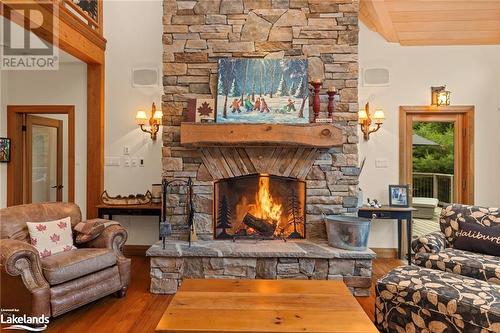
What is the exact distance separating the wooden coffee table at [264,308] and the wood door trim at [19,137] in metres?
3.11

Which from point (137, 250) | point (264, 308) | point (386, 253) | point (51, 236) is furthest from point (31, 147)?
point (386, 253)

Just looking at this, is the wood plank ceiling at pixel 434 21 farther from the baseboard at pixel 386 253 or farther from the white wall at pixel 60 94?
the white wall at pixel 60 94

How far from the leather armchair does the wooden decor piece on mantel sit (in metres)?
1.19

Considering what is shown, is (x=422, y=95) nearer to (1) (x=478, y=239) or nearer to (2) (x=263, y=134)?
(1) (x=478, y=239)

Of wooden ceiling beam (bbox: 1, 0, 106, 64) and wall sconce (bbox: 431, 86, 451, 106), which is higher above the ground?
wooden ceiling beam (bbox: 1, 0, 106, 64)

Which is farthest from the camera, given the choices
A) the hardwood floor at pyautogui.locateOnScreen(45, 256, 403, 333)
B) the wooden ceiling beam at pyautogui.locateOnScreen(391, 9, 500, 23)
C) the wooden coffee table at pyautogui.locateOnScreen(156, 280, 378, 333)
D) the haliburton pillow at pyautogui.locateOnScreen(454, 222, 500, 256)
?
the wooden ceiling beam at pyautogui.locateOnScreen(391, 9, 500, 23)

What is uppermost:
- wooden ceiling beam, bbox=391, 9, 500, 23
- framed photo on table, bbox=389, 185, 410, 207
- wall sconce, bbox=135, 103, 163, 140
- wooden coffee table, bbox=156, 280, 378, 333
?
wooden ceiling beam, bbox=391, 9, 500, 23

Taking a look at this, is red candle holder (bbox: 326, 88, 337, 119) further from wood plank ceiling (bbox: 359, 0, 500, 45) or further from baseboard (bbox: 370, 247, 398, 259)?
baseboard (bbox: 370, 247, 398, 259)

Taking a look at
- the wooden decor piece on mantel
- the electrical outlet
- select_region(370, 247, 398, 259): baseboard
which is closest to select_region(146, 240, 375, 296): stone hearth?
the wooden decor piece on mantel

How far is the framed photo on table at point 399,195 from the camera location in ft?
14.1

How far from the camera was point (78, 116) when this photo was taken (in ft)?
15.0

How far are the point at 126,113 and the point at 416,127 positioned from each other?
4005mm

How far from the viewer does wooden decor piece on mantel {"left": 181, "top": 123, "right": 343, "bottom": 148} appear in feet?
10.8

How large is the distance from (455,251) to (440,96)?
7.71ft
